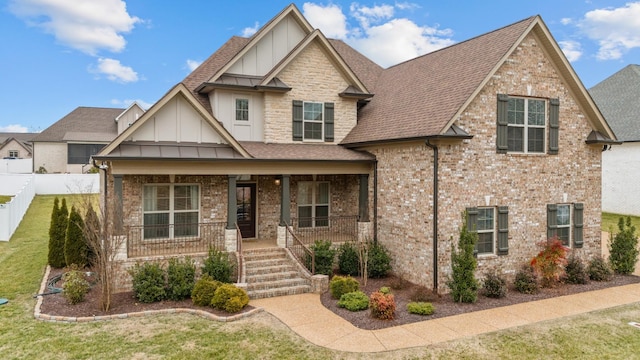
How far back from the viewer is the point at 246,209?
1603 cm

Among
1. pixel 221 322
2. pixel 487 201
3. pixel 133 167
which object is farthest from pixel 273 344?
pixel 487 201

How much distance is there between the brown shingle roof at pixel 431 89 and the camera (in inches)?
493

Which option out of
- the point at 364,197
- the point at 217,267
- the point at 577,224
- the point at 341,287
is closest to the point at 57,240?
the point at 217,267

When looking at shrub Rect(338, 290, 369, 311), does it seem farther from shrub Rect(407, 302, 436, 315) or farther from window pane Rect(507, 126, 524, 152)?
window pane Rect(507, 126, 524, 152)

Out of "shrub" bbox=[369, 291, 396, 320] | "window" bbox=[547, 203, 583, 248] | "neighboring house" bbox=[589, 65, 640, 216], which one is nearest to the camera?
"shrub" bbox=[369, 291, 396, 320]

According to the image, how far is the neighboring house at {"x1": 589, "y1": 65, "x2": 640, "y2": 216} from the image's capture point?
1059 inches

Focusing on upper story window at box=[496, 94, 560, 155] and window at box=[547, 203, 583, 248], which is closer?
upper story window at box=[496, 94, 560, 155]

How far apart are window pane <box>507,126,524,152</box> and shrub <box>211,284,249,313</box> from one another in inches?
365

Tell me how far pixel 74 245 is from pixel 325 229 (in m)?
8.87

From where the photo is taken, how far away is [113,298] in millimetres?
11273

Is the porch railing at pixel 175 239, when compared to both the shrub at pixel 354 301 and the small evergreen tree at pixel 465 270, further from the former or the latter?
the small evergreen tree at pixel 465 270

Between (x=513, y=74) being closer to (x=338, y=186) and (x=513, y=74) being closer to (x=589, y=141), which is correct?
(x=589, y=141)

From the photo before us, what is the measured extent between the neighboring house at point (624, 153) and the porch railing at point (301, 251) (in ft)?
72.5

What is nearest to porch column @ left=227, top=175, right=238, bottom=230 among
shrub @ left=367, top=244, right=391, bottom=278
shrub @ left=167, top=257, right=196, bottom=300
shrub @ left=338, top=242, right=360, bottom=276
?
shrub @ left=167, top=257, right=196, bottom=300
